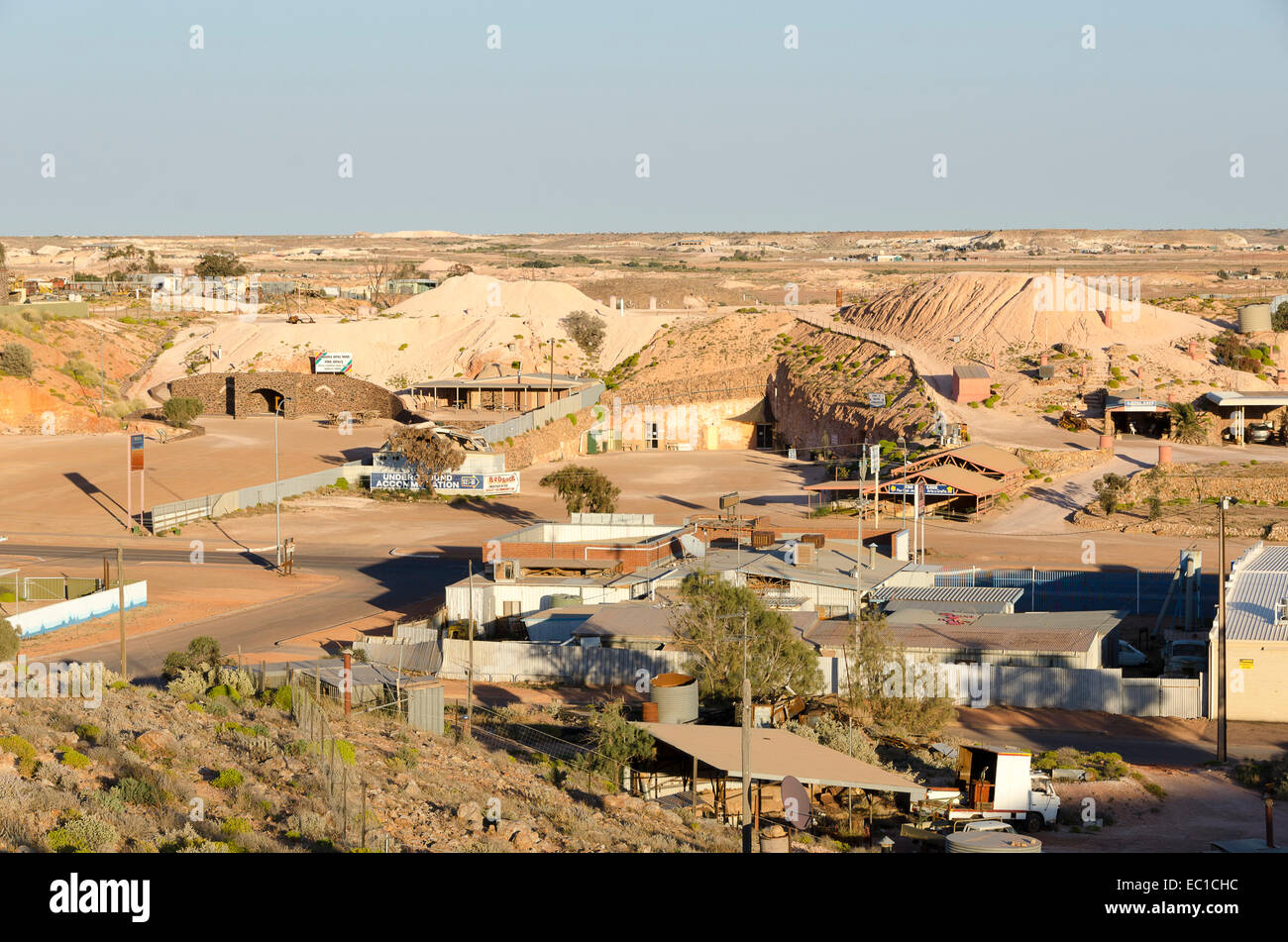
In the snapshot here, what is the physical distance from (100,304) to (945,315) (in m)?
66.4

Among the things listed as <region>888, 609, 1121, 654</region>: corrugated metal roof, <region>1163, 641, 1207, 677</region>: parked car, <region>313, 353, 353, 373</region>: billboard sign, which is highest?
<region>313, 353, 353, 373</region>: billboard sign

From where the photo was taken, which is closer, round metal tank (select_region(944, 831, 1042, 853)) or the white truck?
round metal tank (select_region(944, 831, 1042, 853))

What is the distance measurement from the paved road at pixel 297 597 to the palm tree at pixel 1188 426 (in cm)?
3805

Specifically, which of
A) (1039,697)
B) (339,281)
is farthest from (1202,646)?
(339,281)

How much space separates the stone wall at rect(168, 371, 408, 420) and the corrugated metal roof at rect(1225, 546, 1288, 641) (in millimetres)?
59646

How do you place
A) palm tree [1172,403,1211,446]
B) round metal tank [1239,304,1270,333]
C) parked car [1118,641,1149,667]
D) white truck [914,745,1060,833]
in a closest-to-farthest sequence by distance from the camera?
1. white truck [914,745,1060,833]
2. parked car [1118,641,1149,667]
3. palm tree [1172,403,1211,446]
4. round metal tank [1239,304,1270,333]

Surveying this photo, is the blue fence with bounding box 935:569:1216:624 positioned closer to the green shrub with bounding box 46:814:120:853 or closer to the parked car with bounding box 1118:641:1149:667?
the parked car with bounding box 1118:641:1149:667

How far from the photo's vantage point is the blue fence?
1550 inches

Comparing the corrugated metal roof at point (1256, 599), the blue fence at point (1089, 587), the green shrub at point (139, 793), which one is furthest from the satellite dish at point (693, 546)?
the green shrub at point (139, 793)

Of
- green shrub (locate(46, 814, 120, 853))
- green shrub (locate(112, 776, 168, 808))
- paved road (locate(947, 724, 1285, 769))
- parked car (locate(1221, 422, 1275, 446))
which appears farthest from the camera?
parked car (locate(1221, 422, 1275, 446))

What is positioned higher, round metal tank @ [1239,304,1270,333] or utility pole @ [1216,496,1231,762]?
round metal tank @ [1239,304,1270,333]

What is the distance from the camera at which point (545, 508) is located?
60.7m

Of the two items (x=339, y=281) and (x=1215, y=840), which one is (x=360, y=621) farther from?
(x=339, y=281)

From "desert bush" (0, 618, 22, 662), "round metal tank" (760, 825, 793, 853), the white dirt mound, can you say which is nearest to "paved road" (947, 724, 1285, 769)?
"round metal tank" (760, 825, 793, 853)
